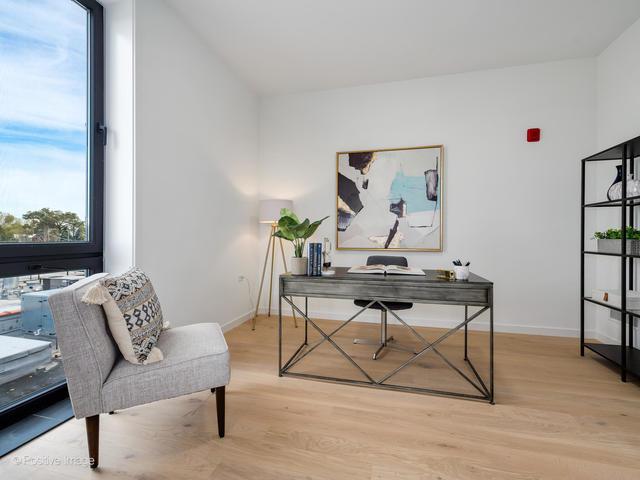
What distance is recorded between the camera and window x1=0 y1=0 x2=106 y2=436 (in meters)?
1.63

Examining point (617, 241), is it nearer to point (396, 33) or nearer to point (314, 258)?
point (314, 258)

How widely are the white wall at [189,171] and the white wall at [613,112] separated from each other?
145 inches

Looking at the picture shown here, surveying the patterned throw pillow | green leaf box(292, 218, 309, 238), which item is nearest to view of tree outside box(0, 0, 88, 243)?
the patterned throw pillow

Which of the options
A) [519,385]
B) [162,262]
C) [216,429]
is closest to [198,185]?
[162,262]

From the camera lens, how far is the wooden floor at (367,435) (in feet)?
4.39

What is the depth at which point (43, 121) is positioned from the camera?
178 centimetres

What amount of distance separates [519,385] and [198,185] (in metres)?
3.01

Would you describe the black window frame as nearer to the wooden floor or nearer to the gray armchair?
the gray armchair

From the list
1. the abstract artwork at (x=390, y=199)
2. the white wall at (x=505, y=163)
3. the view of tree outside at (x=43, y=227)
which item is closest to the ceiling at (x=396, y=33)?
the white wall at (x=505, y=163)

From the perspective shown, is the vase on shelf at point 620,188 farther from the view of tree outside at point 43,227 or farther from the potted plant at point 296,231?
the view of tree outside at point 43,227

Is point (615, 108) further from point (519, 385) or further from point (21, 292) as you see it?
point (21, 292)

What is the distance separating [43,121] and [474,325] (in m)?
4.03

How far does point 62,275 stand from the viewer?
188 centimetres

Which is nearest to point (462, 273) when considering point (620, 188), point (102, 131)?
point (620, 188)
